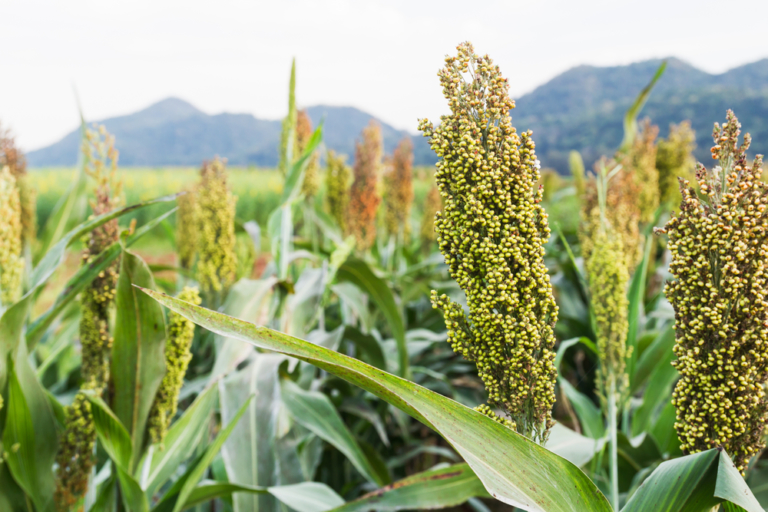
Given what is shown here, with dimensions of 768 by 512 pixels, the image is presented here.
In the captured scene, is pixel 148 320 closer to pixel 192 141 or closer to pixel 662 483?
pixel 662 483

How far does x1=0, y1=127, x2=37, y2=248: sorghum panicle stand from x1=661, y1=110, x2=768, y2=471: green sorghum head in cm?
316

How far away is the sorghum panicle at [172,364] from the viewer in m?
1.27

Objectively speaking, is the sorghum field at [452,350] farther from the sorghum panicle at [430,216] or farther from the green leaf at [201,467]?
the sorghum panicle at [430,216]

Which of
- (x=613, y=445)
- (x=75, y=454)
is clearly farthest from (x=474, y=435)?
(x=75, y=454)

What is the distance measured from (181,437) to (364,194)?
2.82 meters

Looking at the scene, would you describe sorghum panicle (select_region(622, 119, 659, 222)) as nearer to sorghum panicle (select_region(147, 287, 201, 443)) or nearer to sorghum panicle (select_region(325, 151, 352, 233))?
sorghum panicle (select_region(325, 151, 352, 233))

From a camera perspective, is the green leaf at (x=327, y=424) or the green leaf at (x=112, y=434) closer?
the green leaf at (x=112, y=434)

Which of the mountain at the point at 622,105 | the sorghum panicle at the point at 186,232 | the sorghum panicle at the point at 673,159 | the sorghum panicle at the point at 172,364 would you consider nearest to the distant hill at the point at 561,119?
the mountain at the point at 622,105

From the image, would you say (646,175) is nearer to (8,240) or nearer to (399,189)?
(399,189)

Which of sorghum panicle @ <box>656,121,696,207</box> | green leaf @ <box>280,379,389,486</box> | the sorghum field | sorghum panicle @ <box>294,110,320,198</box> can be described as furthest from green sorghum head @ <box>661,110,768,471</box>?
sorghum panicle @ <box>656,121,696,207</box>

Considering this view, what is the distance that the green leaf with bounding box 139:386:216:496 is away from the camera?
4.77ft

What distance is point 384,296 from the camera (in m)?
2.33

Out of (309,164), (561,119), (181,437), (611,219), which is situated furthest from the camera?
→ (561,119)

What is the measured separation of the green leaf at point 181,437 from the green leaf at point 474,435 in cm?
90
